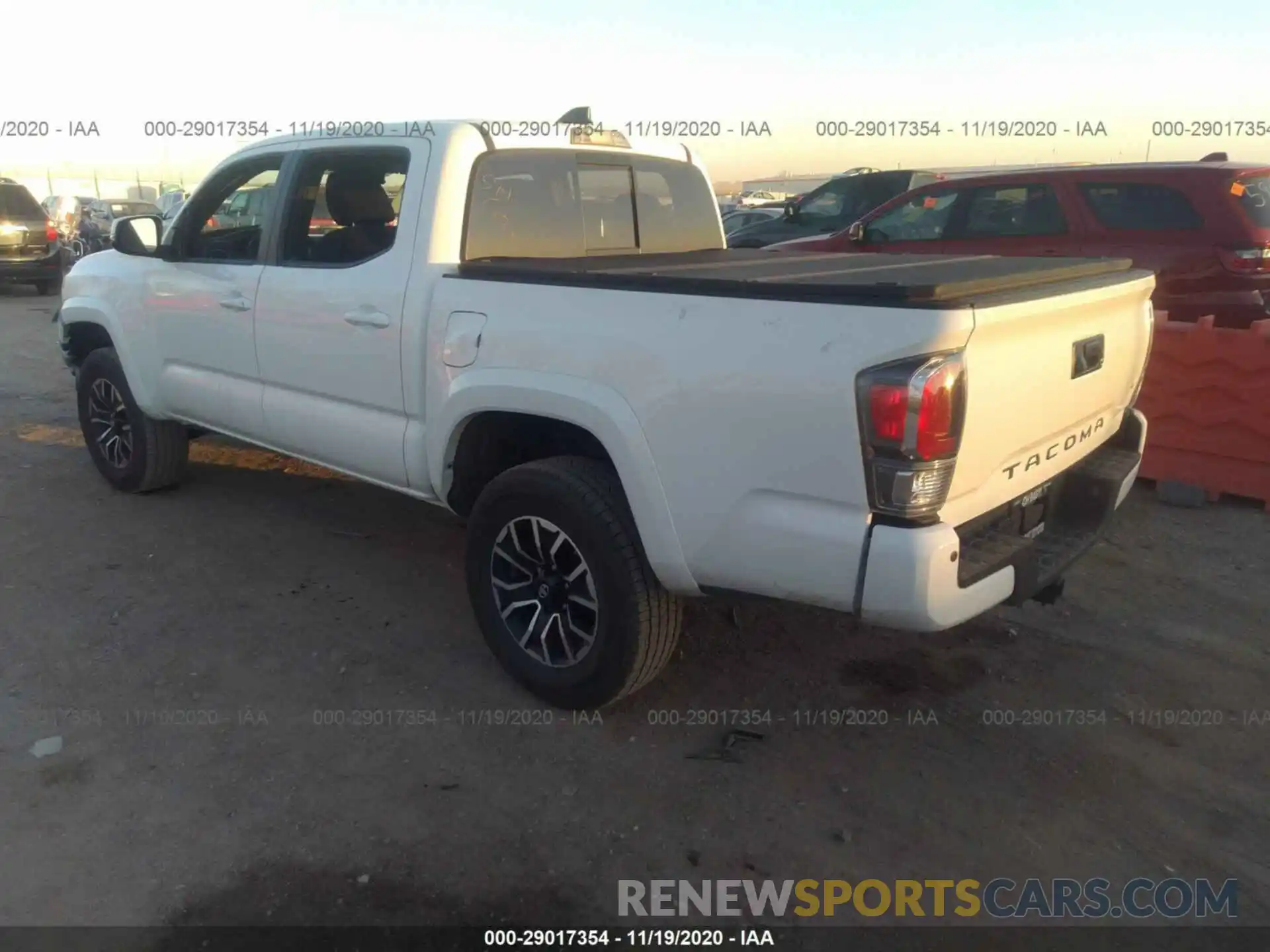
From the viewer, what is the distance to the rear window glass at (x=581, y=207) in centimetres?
368

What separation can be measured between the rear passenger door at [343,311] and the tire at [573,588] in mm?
584

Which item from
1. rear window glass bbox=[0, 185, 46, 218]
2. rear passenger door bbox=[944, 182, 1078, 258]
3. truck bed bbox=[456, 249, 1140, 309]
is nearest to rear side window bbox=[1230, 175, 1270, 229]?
rear passenger door bbox=[944, 182, 1078, 258]

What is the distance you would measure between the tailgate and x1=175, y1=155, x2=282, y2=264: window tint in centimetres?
341

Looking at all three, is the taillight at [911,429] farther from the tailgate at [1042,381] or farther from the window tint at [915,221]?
the window tint at [915,221]

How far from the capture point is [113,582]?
4.41 metres

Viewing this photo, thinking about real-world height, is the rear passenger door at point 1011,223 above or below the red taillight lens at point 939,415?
above

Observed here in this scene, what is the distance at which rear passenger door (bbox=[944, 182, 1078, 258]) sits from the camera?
7.15 m

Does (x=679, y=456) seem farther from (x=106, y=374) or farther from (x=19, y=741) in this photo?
(x=106, y=374)

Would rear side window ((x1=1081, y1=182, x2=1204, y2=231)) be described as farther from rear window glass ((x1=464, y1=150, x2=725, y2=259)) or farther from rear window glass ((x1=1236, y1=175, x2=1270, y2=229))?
rear window glass ((x1=464, y1=150, x2=725, y2=259))

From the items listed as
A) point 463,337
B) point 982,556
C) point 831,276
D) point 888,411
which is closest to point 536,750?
point 463,337

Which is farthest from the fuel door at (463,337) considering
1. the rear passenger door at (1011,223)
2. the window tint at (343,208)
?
the rear passenger door at (1011,223)

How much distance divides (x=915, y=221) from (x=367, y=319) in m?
5.91

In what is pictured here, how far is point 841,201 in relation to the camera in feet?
39.4

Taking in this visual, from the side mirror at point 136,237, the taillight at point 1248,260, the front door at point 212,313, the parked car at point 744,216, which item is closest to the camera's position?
the front door at point 212,313
